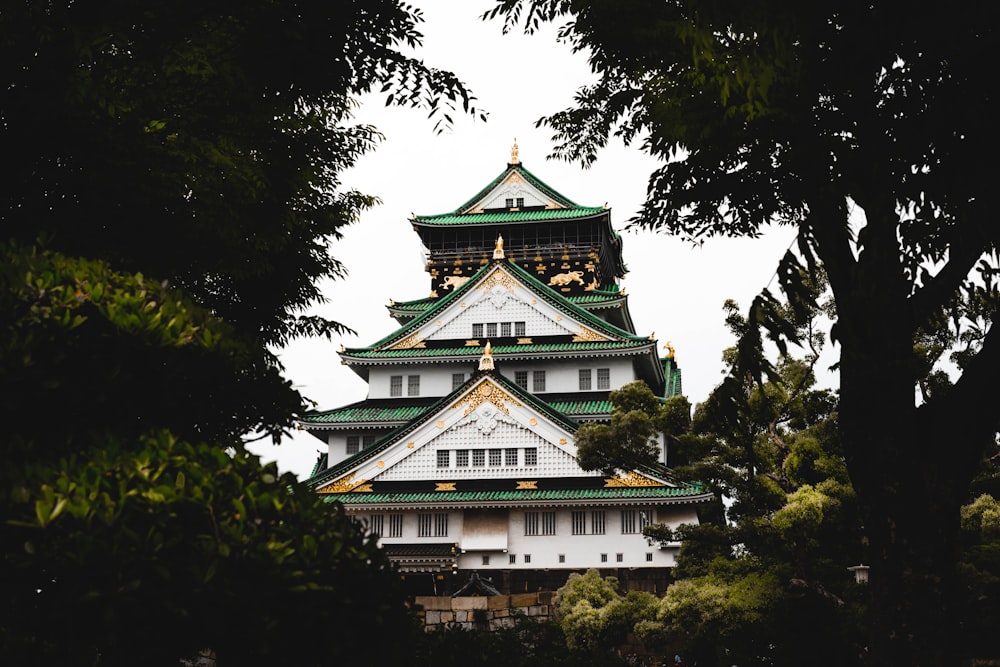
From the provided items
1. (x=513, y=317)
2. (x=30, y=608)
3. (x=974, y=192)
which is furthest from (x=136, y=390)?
(x=513, y=317)

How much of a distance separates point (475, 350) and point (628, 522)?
876 cm

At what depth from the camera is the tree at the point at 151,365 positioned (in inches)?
165

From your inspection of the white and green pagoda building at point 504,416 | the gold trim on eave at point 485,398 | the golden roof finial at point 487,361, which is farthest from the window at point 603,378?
the golden roof finial at point 487,361

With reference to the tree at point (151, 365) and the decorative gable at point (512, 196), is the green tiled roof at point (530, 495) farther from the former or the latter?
the tree at point (151, 365)

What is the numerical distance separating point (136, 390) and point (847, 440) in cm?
443

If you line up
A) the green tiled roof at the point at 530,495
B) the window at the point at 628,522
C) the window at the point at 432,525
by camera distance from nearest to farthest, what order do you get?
the green tiled roof at the point at 530,495 < the window at the point at 628,522 < the window at the point at 432,525

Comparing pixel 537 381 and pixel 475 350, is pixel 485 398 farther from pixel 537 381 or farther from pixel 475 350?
pixel 537 381

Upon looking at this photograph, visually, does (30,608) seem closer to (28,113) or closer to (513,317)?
(28,113)

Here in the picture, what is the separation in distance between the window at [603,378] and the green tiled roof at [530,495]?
5614 mm

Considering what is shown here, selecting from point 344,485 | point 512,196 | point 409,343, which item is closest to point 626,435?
point 344,485

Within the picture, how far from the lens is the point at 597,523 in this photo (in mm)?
29656


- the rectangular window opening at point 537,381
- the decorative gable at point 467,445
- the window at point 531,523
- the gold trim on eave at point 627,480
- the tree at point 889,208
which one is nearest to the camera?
the tree at point 889,208

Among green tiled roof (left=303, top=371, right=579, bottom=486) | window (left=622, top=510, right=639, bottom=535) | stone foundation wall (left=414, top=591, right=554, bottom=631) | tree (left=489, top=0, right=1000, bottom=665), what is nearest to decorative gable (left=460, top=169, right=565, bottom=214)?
green tiled roof (left=303, top=371, right=579, bottom=486)

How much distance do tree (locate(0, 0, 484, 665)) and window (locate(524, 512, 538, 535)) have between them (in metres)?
22.3
